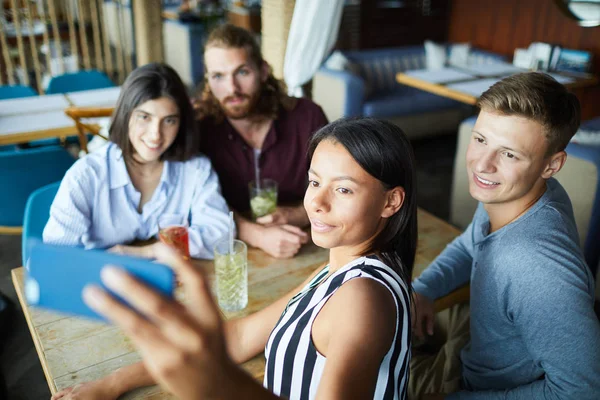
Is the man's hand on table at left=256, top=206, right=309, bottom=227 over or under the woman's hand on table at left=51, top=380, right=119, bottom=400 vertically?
over

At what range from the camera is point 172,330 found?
0.46 meters

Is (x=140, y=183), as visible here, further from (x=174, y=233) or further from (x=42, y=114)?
(x=42, y=114)

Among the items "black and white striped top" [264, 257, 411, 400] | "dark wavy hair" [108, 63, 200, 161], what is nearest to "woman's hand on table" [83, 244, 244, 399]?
"black and white striped top" [264, 257, 411, 400]

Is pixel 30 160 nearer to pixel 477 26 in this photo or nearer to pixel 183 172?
pixel 183 172

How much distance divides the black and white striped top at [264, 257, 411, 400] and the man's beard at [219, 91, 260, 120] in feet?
3.60

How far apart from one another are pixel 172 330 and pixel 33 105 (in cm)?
321

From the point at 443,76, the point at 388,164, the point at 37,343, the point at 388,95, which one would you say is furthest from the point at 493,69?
the point at 37,343

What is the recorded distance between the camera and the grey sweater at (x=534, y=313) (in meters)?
1.03

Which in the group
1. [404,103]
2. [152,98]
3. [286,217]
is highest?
[152,98]

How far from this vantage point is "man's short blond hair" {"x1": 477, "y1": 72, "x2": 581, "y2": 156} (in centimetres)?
114

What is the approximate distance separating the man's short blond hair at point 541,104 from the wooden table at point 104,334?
0.57 metres

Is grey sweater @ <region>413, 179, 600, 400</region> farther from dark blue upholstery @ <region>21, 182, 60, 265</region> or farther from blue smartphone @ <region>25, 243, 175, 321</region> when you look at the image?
dark blue upholstery @ <region>21, 182, 60, 265</region>

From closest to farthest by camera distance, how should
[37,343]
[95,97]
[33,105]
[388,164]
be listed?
[388,164] < [37,343] < [33,105] < [95,97]

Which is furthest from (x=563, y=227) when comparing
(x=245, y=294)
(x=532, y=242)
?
(x=245, y=294)
